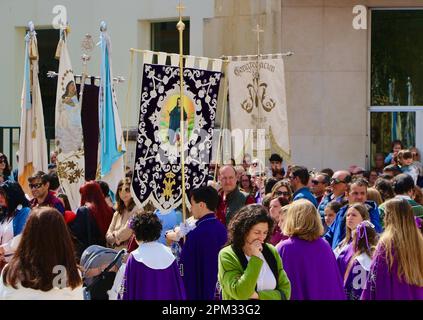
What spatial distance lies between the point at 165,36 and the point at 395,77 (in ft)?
15.9

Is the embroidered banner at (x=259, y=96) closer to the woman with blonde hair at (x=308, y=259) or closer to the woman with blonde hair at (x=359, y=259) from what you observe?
the woman with blonde hair at (x=359, y=259)

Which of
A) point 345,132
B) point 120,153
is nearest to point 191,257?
point 120,153

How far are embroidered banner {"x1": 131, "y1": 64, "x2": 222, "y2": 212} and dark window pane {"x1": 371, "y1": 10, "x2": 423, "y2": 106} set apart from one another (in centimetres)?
925

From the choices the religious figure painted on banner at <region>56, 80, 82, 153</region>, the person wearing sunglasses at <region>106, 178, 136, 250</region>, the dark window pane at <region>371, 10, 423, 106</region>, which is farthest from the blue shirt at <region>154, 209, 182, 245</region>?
the dark window pane at <region>371, 10, 423, 106</region>

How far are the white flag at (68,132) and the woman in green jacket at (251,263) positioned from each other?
267 inches

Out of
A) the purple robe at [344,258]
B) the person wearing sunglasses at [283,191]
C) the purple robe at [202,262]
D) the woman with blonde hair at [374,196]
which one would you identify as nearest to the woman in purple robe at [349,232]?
the purple robe at [344,258]

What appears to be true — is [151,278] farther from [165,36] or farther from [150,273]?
[165,36]

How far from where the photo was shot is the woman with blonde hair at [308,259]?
25.3 feet

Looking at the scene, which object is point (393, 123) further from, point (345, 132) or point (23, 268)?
point (23, 268)

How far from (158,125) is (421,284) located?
13.6ft

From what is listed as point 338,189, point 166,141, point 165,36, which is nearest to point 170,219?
point 166,141

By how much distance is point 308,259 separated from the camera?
25.3 feet

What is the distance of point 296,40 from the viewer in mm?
19391
